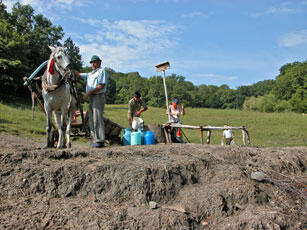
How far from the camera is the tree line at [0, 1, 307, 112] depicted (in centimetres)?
3209

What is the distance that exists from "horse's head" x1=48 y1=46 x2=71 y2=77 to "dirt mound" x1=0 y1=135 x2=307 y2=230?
187cm

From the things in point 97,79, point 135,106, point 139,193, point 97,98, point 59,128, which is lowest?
point 139,193

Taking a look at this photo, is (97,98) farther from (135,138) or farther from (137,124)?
(137,124)

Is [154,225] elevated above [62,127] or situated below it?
below

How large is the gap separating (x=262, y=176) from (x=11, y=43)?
34247 millimetres

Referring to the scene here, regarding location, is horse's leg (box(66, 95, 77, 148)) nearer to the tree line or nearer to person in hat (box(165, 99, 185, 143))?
person in hat (box(165, 99, 185, 143))

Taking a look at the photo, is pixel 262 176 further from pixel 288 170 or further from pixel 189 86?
pixel 189 86

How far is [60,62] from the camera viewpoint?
5566 mm

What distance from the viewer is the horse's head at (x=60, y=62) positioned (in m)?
5.50

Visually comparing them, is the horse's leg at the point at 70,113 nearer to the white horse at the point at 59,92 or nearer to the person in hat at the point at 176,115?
the white horse at the point at 59,92

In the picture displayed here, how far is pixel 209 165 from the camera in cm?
491

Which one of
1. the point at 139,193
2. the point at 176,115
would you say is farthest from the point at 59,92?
the point at 176,115

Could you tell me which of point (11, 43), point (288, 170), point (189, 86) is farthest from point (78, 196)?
point (189, 86)

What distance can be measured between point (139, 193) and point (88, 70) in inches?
3468
